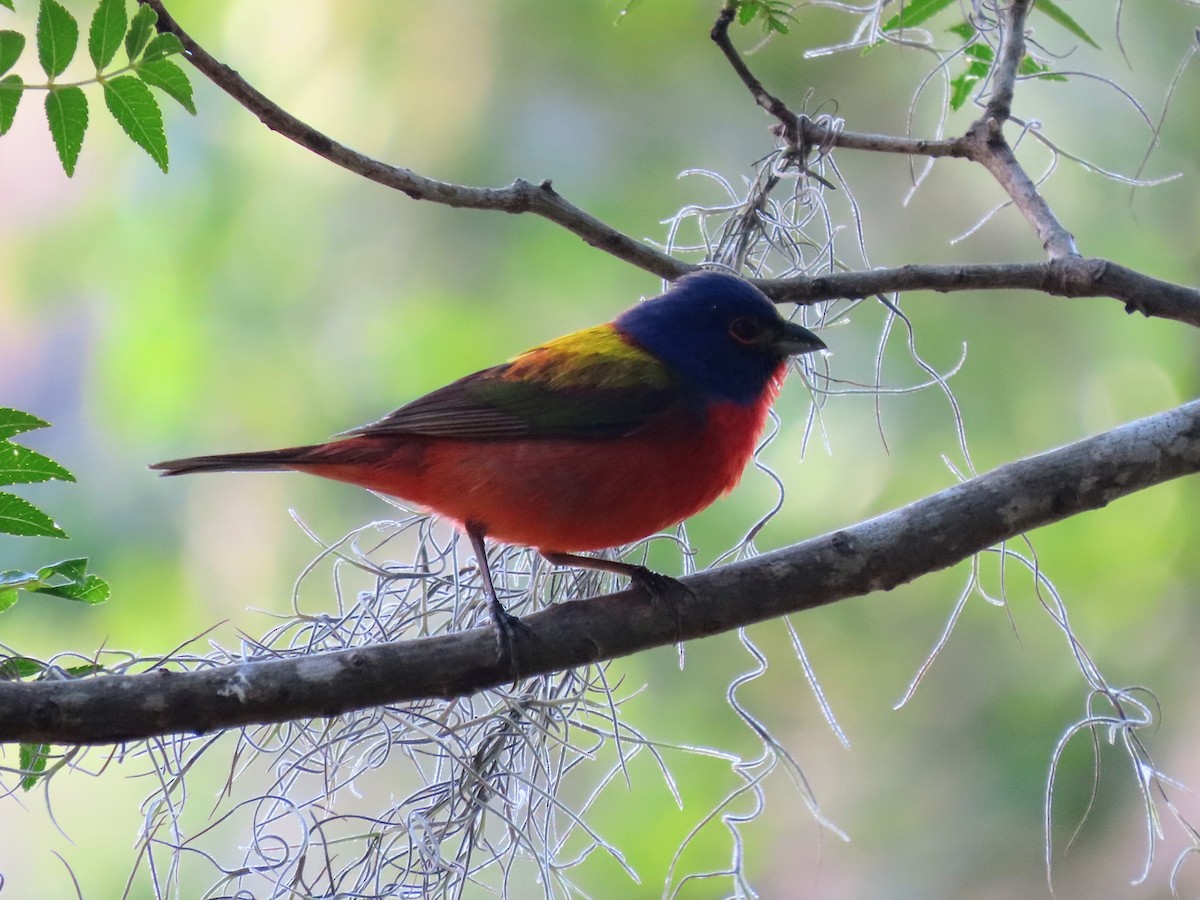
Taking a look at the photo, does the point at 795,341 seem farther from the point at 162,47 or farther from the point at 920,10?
the point at 162,47

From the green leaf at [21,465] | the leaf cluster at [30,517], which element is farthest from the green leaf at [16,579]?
the green leaf at [21,465]

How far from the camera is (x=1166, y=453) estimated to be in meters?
2.30

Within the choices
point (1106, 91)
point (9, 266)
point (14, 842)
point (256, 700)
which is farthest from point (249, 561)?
point (1106, 91)

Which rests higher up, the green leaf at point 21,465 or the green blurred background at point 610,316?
the green blurred background at point 610,316

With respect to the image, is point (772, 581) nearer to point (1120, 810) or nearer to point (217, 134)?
point (1120, 810)

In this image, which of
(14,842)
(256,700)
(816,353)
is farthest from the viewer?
(14,842)

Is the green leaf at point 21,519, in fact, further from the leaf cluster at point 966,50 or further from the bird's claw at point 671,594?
the leaf cluster at point 966,50

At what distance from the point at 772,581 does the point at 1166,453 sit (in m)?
0.80

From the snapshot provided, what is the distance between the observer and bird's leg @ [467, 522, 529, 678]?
2.11 meters

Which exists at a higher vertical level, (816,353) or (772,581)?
(816,353)

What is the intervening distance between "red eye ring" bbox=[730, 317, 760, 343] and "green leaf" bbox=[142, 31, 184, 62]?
1538 millimetres

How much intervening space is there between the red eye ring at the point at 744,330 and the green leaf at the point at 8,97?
173cm

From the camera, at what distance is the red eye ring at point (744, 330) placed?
3.10 m

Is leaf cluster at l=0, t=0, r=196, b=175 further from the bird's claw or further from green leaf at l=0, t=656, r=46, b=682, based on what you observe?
the bird's claw
